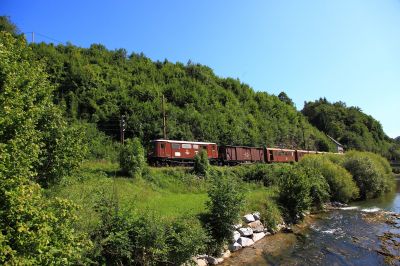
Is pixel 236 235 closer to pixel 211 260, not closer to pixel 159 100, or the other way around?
pixel 211 260

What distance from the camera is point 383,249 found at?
19203mm

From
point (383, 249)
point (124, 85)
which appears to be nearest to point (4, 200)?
point (383, 249)

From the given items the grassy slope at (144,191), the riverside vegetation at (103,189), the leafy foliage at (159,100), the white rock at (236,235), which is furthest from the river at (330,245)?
the leafy foliage at (159,100)

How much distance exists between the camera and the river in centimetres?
1745

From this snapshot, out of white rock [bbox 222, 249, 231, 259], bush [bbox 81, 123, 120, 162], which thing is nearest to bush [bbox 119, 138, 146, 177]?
bush [bbox 81, 123, 120, 162]

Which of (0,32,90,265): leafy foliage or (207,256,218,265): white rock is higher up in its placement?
(0,32,90,265): leafy foliage

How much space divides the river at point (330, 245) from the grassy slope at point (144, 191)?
3.45 metres

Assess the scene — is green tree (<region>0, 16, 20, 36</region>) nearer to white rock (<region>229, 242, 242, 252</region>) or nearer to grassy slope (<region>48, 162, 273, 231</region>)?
grassy slope (<region>48, 162, 273, 231</region>)

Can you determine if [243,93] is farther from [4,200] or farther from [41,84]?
[4,200]

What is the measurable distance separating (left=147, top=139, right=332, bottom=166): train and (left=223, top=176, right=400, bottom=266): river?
16.3 meters

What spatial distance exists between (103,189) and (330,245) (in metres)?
13.3

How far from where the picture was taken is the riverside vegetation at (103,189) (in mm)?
8000

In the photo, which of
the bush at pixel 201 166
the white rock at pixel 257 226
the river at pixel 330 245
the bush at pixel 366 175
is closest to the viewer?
the river at pixel 330 245

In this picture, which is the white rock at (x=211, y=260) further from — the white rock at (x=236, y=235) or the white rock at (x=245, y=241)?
the white rock at (x=245, y=241)
